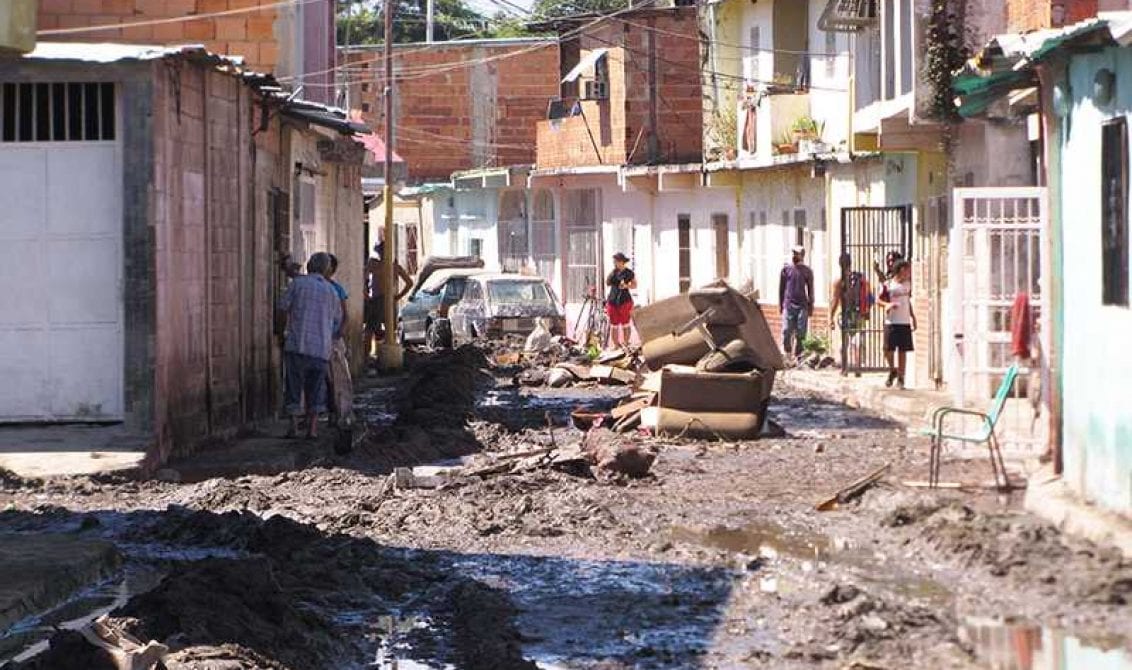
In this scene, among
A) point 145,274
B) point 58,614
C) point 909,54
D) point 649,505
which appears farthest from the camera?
point 909,54

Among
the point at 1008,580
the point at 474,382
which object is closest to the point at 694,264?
the point at 474,382

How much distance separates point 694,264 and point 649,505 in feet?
96.2

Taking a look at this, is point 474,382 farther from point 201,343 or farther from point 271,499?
point 271,499

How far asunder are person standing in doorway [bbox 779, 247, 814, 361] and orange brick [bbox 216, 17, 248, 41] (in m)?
10.2

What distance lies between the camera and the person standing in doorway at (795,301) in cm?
3262

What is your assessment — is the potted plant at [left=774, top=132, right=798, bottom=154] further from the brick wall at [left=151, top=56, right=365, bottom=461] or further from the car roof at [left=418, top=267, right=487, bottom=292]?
the brick wall at [left=151, top=56, right=365, bottom=461]

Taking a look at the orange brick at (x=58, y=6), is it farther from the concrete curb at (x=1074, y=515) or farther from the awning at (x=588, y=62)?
the awning at (x=588, y=62)

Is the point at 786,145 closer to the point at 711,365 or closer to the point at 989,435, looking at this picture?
the point at 711,365

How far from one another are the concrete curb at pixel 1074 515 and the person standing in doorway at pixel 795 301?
18.0 m

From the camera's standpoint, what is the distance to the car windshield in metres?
36.8

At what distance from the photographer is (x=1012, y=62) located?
1459 centimetres

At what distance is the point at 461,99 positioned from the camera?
5791 cm

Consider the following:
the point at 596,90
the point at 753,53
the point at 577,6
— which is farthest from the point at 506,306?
the point at 577,6

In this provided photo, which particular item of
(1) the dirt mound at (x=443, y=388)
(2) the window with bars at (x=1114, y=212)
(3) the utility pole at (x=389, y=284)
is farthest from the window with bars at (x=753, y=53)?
(2) the window with bars at (x=1114, y=212)
